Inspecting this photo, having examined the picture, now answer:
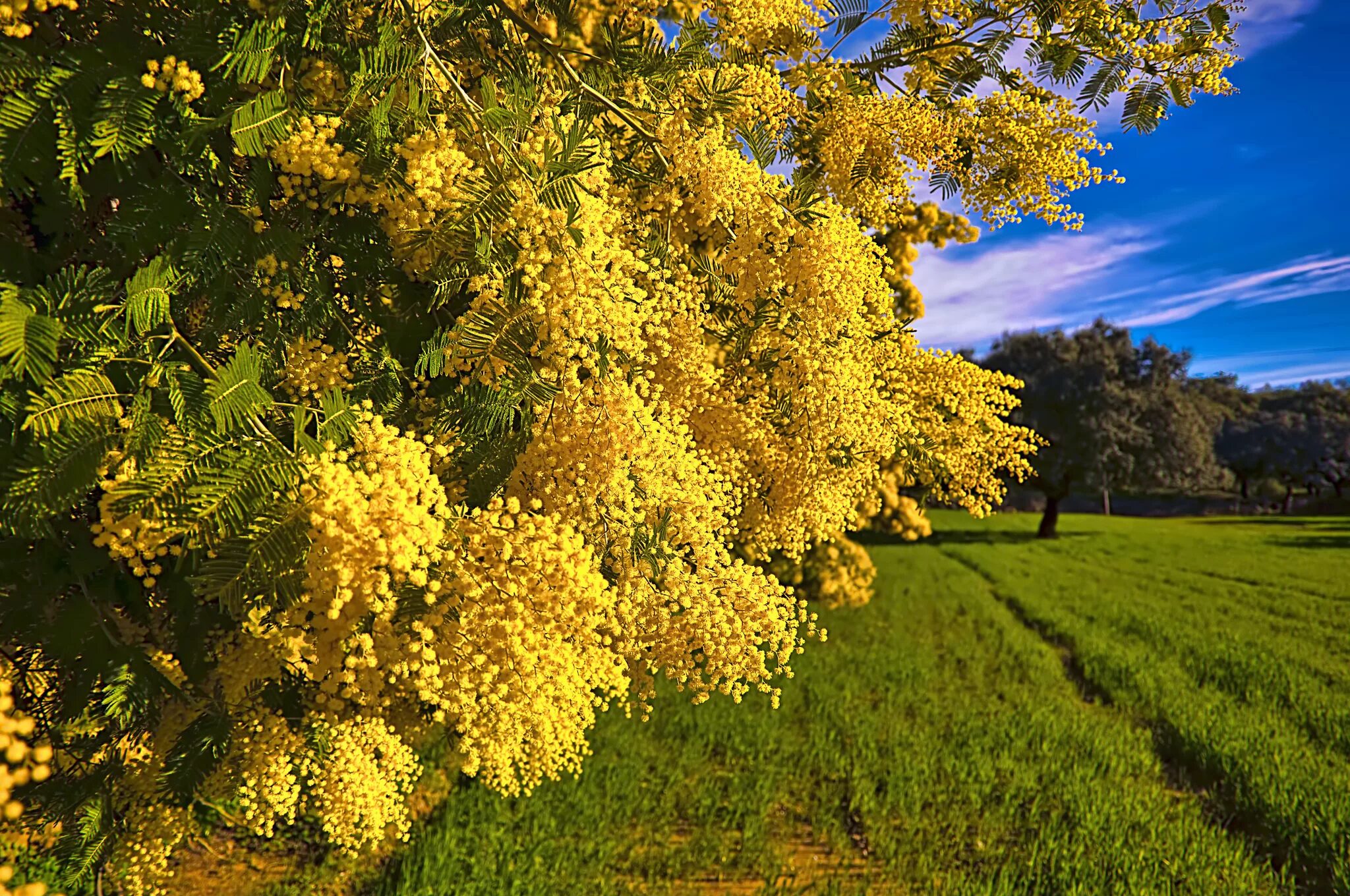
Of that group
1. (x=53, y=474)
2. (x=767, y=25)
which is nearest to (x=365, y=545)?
(x=53, y=474)

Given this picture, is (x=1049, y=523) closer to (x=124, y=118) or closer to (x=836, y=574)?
(x=836, y=574)

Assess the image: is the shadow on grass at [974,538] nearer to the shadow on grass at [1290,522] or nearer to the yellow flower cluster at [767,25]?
the shadow on grass at [1290,522]

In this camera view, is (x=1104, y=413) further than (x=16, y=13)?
Yes

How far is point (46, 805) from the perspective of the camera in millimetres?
3367

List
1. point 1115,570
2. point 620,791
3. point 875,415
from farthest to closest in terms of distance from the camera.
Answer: point 1115,570 → point 620,791 → point 875,415

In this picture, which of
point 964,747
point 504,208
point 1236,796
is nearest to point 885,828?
point 964,747

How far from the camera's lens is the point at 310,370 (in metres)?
2.93

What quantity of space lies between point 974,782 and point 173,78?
1035 cm

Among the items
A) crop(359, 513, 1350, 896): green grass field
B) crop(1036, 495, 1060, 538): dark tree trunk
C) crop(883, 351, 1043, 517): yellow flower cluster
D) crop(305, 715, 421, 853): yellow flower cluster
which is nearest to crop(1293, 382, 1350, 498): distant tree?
crop(1036, 495, 1060, 538): dark tree trunk

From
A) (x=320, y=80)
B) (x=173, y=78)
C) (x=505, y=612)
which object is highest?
(x=320, y=80)

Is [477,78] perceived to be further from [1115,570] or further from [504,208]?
[1115,570]

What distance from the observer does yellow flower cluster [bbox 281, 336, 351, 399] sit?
9.59ft

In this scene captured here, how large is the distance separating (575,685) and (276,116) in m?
2.24

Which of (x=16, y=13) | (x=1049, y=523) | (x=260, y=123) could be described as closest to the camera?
(x=16, y=13)
